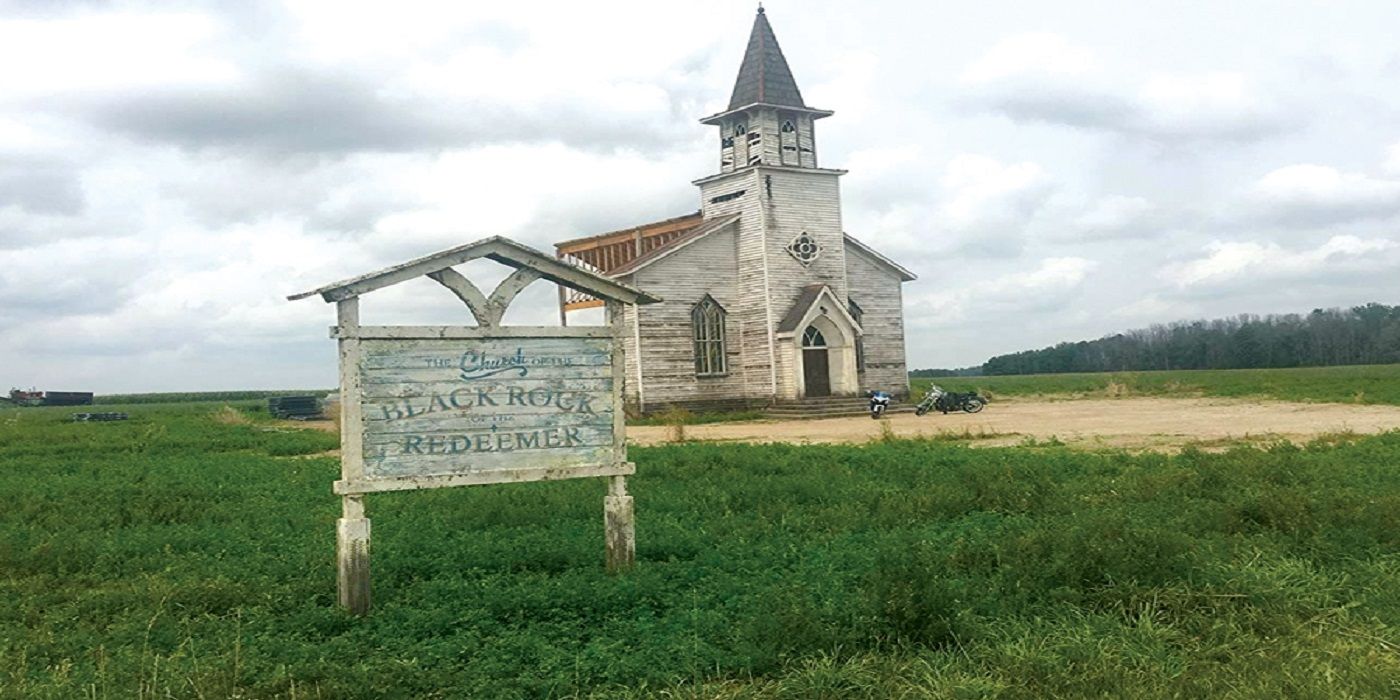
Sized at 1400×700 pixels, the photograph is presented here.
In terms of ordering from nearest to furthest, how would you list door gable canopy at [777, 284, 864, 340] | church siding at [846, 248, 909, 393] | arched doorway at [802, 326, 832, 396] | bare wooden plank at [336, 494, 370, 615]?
1. bare wooden plank at [336, 494, 370, 615]
2. door gable canopy at [777, 284, 864, 340]
3. arched doorway at [802, 326, 832, 396]
4. church siding at [846, 248, 909, 393]

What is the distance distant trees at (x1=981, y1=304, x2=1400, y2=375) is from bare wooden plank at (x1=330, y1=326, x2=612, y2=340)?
10444cm

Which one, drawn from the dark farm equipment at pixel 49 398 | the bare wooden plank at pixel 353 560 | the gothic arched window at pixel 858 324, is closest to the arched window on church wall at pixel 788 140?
the gothic arched window at pixel 858 324

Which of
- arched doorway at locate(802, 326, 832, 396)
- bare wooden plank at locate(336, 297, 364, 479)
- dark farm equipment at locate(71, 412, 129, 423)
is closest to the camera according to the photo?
bare wooden plank at locate(336, 297, 364, 479)

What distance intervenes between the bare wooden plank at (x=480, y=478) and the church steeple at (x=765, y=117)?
2772cm

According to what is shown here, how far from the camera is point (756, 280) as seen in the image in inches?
1428

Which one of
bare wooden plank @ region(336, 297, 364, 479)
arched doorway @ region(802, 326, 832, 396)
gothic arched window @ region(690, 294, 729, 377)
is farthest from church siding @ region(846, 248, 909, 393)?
bare wooden plank @ region(336, 297, 364, 479)

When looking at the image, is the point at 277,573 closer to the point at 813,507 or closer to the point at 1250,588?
the point at 813,507

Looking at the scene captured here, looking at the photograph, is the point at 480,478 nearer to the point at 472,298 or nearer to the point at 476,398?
the point at 476,398

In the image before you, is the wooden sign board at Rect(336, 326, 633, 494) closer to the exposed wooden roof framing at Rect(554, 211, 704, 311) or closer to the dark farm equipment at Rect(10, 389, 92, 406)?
the exposed wooden roof framing at Rect(554, 211, 704, 311)

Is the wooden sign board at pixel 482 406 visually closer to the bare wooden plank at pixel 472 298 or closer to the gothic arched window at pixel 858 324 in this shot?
the bare wooden plank at pixel 472 298

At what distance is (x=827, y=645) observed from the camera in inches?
260

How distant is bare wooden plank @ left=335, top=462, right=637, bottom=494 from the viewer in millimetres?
8414

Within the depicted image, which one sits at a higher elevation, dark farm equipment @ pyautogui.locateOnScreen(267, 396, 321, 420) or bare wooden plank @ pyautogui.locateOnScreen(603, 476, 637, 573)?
dark farm equipment @ pyautogui.locateOnScreen(267, 396, 321, 420)

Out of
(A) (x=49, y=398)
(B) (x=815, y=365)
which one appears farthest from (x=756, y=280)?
(A) (x=49, y=398)
